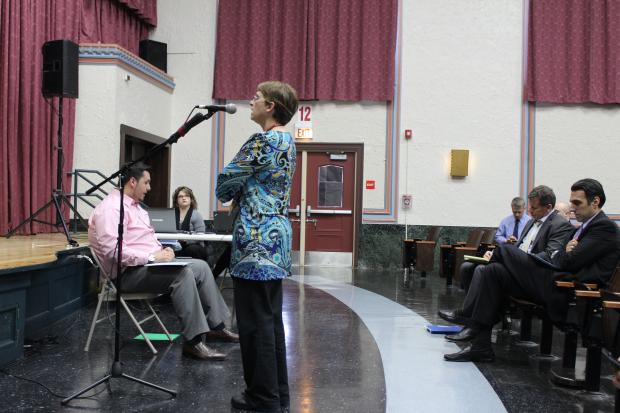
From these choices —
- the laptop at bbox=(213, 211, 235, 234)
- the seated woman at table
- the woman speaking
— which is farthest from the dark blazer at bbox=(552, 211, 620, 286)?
the seated woman at table

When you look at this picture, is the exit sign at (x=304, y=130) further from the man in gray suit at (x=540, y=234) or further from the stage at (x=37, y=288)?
the man in gray suit at (x=540, y=234)

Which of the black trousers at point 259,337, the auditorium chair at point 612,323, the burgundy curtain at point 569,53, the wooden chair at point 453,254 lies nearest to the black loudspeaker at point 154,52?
the wooden chair at point 453,254

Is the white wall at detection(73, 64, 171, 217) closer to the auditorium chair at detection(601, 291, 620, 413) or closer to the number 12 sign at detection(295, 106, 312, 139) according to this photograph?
the number 12 sign at detection(295, 106, 312, 139)

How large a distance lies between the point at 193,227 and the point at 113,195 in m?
2.04

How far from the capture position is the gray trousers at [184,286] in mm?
3422

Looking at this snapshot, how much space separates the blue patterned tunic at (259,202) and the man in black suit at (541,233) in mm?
1782

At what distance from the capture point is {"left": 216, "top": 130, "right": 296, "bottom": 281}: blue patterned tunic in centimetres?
243

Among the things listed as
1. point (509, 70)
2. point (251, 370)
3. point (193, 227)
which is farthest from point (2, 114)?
point (509, 70)

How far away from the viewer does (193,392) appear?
2.85 meters

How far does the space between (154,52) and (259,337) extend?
765 cm

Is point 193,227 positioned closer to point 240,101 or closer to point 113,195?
point 113,195

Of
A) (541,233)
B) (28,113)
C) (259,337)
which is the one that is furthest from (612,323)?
(28,113)

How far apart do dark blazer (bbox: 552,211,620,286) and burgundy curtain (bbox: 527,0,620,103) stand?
6.18 m

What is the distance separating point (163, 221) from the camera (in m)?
4.98
